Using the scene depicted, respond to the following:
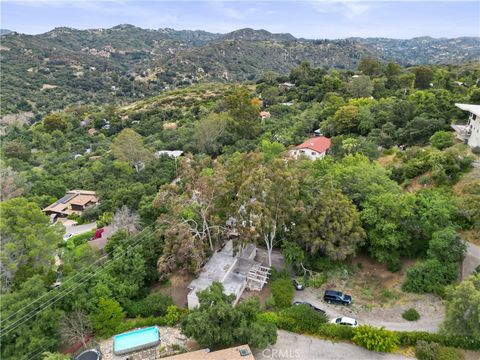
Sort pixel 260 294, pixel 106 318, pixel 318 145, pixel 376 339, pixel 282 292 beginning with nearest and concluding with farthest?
pixel 376 339
pixel 106 318
pixel 282 292
pixel 260 294
pixel 318 145

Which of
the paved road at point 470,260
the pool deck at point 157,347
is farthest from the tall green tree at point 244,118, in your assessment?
the pool deck at point 157,347

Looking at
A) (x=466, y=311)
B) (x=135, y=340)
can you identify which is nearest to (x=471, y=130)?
(x=466, y=311)

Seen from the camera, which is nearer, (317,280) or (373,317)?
(373,317)

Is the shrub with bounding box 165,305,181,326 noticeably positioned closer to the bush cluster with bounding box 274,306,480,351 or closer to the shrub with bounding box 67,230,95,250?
the bush cluster with bounding box 274,306,480,351

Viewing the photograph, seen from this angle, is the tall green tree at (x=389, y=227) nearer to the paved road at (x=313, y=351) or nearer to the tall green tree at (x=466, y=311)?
the tall green tree at (x=466, y=311)
